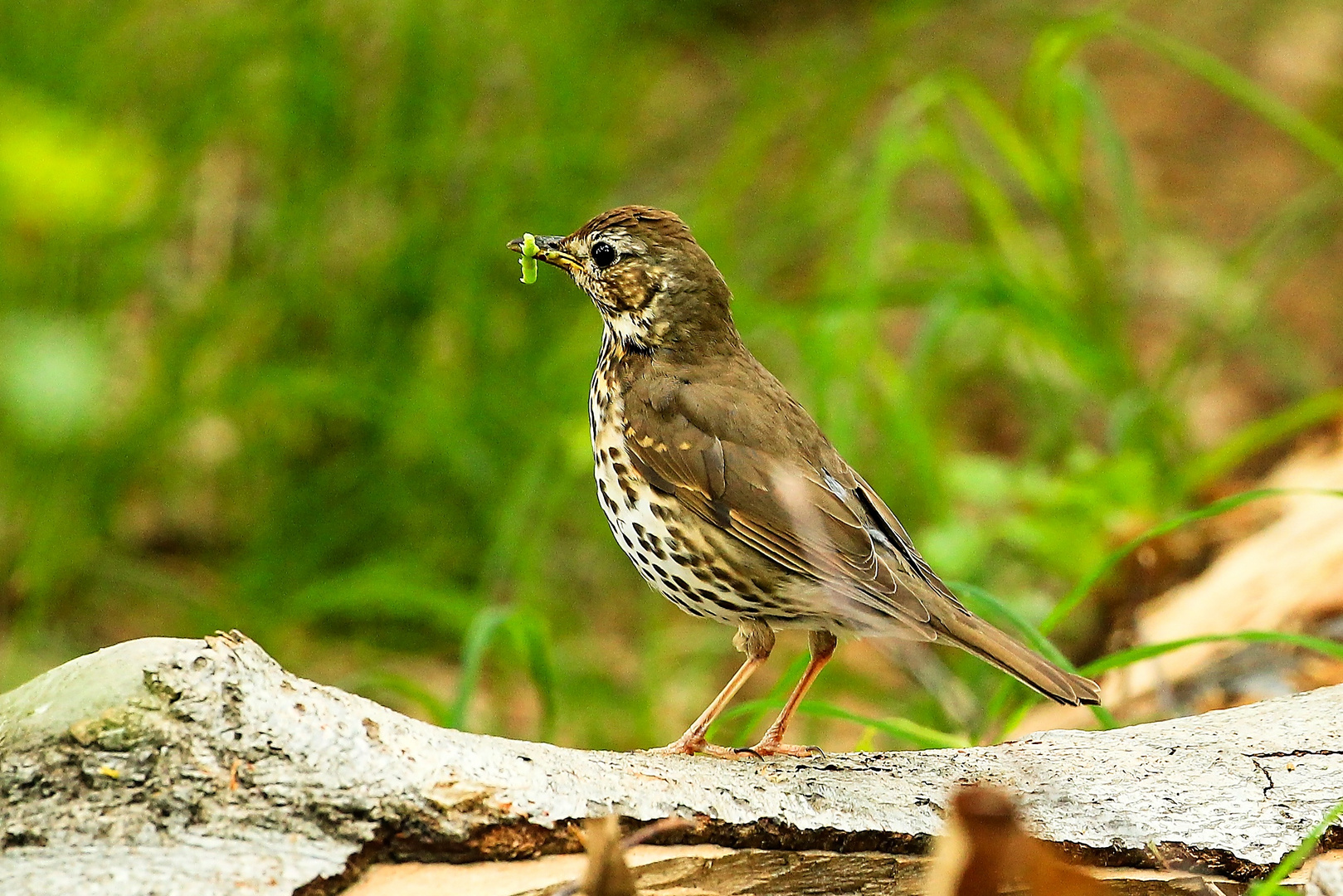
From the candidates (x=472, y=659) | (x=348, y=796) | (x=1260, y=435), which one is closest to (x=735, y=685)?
(x=472, y=659)

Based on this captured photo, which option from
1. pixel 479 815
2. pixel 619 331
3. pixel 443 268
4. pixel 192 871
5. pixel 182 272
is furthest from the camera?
pixel 182 272

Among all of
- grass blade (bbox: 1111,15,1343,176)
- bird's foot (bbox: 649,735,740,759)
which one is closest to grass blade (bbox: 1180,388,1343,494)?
grass blade (bbox: 1111,15,1343,176)

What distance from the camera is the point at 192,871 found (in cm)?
196

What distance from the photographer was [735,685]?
3326 millimetres

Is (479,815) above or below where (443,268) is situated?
below

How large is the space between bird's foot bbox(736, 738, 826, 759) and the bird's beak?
1342mm

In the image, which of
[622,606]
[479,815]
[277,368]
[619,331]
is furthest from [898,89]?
[479,815]

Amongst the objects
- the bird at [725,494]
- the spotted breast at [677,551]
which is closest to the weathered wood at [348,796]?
the bird at [725,494]

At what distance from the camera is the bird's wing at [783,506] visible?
3051 millimetres

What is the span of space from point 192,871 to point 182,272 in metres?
5.13

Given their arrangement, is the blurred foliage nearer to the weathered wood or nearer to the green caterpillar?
the green caterpillar

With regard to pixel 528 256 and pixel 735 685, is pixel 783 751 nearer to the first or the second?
pixel 735 685

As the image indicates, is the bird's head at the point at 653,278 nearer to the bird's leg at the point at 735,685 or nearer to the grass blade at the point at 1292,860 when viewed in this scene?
the bird's leg at the point at 735,685

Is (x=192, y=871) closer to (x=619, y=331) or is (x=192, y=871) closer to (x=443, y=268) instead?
(x=619, y=331)
